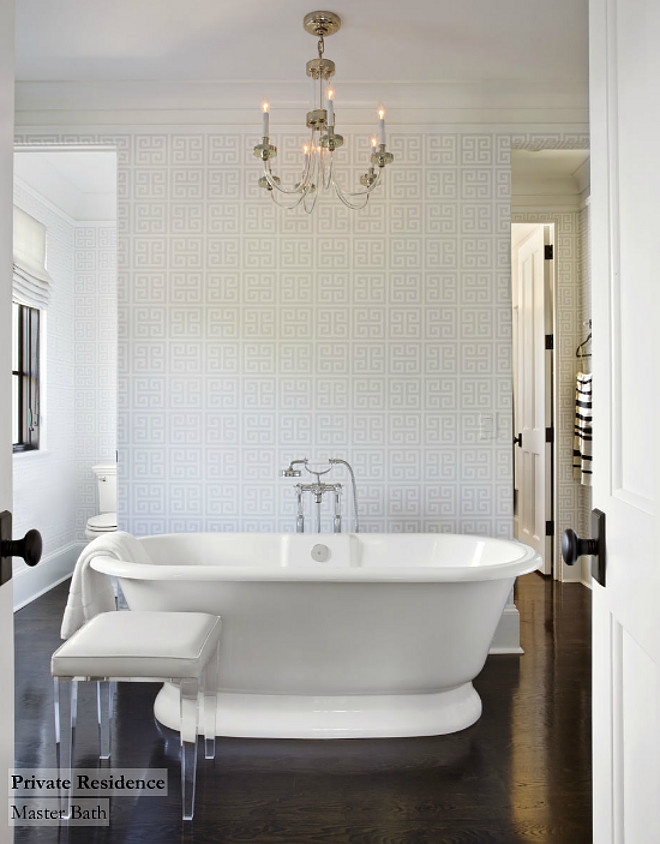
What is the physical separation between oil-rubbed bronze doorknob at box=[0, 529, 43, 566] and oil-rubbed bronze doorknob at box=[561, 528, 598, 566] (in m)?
0.77

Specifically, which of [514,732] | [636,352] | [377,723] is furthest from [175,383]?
[636,352]

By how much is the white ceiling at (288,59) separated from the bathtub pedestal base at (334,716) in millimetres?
2666

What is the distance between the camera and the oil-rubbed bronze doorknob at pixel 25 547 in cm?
97

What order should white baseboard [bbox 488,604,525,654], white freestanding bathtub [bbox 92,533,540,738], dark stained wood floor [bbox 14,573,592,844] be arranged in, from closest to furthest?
dark stained wood floor [bbox 14,573,592,844] < white freestanding bathtub [bbox 92,533,540,738] < white baseboard [bbox 488,604,525,654]

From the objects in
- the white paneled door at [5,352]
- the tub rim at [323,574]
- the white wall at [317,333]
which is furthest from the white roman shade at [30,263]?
the white paneled door at [5,352]

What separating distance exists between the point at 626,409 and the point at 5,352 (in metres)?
0.90

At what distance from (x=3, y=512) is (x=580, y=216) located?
449 centimetres

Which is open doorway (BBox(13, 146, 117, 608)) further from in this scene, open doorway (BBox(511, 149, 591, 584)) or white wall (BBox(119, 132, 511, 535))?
open doorway (BBox(511, 149, 591, 584))

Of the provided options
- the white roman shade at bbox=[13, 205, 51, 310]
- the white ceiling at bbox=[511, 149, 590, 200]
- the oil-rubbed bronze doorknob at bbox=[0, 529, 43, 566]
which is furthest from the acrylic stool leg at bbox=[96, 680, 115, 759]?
the white ceiling at bbox=[511, 149, 590, 200]

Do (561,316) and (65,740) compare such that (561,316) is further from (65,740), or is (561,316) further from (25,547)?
(25,547)

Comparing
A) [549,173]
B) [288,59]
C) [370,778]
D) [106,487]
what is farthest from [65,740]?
[549,173]

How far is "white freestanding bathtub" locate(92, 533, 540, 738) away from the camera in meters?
2.36

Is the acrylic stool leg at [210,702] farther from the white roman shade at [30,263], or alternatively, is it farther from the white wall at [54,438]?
the white roman shade at [30,263]

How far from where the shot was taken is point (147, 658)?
195 centimetres
